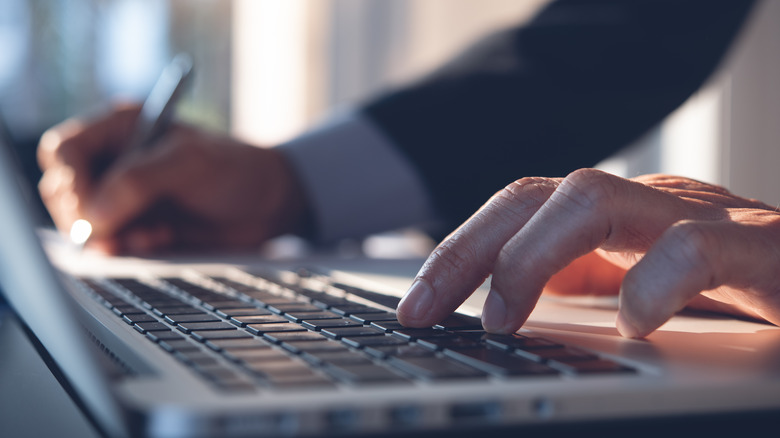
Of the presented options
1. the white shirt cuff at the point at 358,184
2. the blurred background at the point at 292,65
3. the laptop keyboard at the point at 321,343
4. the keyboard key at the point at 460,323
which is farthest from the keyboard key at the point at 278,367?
the white shirt cuff at the point at 358,184

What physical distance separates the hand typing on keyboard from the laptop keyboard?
2 centimetres

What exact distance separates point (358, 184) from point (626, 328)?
25.4 inches

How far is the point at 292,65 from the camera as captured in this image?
2.34 metres

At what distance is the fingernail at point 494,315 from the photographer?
34cm

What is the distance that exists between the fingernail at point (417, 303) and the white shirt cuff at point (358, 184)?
1.90 ft

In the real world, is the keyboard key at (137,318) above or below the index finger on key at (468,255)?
below

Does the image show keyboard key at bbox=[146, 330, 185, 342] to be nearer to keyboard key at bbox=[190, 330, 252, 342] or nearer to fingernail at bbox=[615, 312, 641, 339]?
keyboard key at bbox=[190, 330, 252, 342]

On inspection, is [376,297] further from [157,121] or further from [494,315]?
[157,121]

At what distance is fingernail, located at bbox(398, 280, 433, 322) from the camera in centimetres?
35

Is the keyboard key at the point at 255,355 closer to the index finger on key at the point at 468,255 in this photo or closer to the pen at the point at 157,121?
the index finger on key at the point at 468,255

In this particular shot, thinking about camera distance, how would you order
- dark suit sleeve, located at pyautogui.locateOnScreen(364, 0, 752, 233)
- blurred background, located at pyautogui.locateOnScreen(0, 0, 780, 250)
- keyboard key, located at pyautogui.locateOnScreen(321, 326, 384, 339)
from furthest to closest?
blurred background, located at pyautogui.locateOnScreen(0, 0, 780, 250) < dark suit sleeve, located at pyautogui.locateOnScreen(364, 0, 752, 233) < keyboard key, located at pyautogui.locateOnScreen(321, 326, 384, 339)

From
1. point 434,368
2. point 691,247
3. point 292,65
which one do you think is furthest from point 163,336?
point 292,65

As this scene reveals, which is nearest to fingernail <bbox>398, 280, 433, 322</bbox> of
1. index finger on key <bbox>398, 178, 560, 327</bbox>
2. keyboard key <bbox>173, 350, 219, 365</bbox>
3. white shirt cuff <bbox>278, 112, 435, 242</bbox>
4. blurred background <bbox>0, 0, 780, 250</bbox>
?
index finger on key <bbox>398, 178, 560, 327</bbox>

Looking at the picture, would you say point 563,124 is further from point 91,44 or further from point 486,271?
point 91,44
